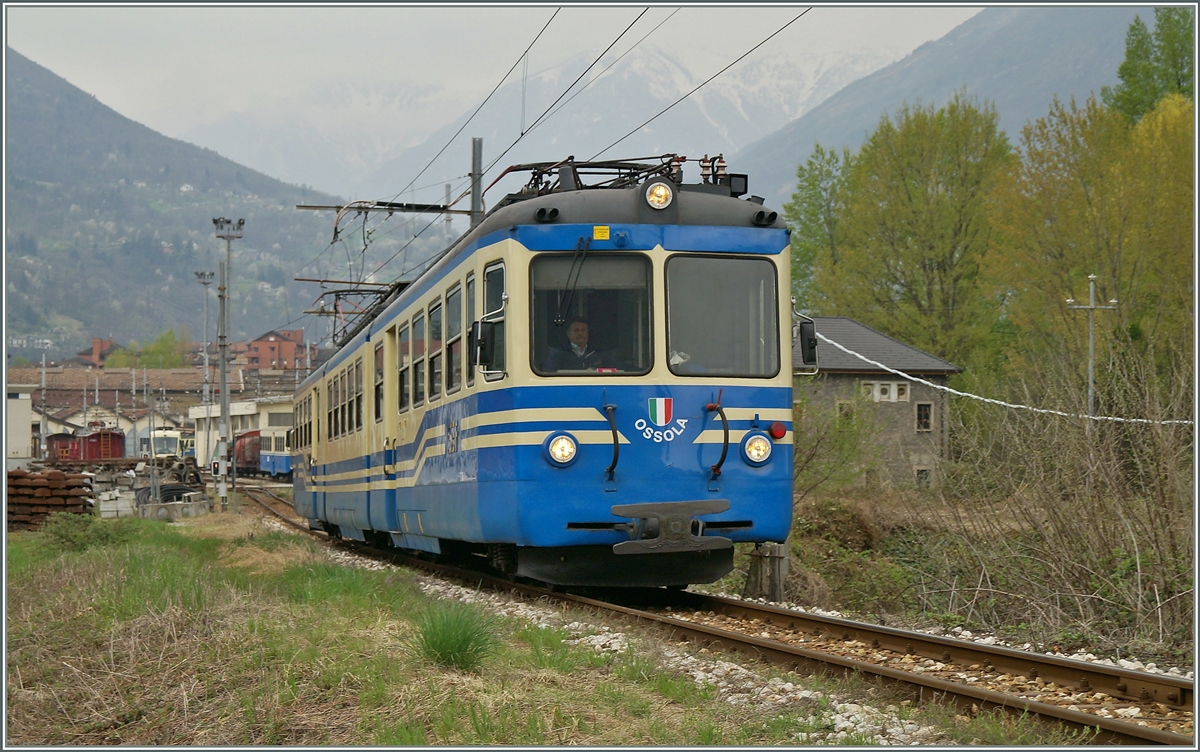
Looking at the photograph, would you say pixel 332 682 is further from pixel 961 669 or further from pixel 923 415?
pixel 923 415

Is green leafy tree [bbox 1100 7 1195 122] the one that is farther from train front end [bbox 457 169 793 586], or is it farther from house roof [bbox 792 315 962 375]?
train front end [bbox 457 169 793 586]

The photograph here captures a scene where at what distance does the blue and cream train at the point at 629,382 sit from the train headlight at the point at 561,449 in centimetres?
1

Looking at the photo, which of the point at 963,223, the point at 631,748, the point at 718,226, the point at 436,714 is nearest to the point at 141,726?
the point at 436,714

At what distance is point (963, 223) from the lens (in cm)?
4181

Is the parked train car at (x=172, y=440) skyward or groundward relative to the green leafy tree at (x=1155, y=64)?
groundward

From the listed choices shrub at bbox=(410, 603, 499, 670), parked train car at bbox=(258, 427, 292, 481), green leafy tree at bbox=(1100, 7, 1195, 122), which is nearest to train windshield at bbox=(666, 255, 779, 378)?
shrub at bbox=(410, 603, 499, 670)

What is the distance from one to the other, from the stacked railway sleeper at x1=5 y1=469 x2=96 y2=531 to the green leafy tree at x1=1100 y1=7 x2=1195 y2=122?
3232 centimetres

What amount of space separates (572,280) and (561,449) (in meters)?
1.31

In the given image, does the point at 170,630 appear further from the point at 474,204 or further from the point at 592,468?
the point at 474,204

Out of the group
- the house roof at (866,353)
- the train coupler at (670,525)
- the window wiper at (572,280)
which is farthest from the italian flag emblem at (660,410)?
the house roof at (866,353)

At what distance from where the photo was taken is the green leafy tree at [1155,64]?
4016 cm

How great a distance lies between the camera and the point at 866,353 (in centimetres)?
3869

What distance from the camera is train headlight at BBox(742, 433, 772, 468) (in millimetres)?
9594

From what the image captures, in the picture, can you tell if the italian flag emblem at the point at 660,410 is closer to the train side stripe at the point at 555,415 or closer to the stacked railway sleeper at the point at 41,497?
the train side stripe at the point at 555,415
